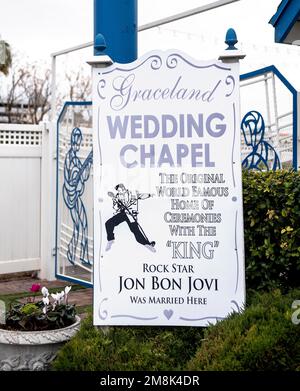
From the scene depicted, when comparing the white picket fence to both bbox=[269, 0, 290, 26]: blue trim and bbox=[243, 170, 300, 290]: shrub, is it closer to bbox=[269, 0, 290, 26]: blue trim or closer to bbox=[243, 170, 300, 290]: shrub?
bbox=[269, 0, 290, 26]: blue trim

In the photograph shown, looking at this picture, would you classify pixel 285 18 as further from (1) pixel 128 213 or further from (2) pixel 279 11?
(1) pixel 128 213

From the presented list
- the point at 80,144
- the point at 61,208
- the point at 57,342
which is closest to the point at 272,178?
the point at 57,342

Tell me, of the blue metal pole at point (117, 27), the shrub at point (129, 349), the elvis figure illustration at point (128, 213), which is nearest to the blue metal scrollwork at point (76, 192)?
the blue metal pole at point (117, 27)

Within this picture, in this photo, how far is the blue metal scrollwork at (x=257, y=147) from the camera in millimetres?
5129

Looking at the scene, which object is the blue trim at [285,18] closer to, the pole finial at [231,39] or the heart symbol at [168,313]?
the pole finial at [231,39]

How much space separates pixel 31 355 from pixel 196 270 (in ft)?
3.91

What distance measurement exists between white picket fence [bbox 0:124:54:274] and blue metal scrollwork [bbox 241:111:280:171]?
2.91 meters

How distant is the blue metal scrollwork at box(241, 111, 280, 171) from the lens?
513 cm

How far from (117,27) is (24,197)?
3.05m

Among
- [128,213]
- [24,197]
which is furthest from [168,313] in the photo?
[24,197]

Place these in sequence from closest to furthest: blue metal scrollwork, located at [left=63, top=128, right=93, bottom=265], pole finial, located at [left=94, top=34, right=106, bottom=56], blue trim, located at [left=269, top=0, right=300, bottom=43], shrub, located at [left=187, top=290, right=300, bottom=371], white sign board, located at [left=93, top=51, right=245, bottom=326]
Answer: shrub, located at [left=187, top=290, right=300, bottom=371], white sign board, located at [left=93, top=51, right=245, bottom=326], pole finial, located at [left=94, top=34, right=106, bottom=56], blue trim, located at [left=269, top=0, right=300, bottom=43], blue metal scrollwork, located at [left=63, top=128, right=93, bottom=265]

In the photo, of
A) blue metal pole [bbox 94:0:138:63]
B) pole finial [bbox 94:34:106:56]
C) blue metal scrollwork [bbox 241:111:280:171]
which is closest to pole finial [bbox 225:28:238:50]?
pole finial [bbox 94:34:106:56]

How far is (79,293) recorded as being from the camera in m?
6.52

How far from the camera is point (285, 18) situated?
4633 millimetres
